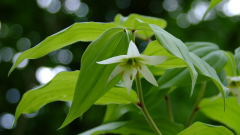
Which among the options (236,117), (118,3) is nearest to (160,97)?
(236,117)

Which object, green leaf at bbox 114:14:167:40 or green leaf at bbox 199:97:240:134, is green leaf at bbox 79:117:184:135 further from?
green leaf at bbox 114:14:167:40

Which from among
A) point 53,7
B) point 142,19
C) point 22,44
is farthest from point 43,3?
point 142,19

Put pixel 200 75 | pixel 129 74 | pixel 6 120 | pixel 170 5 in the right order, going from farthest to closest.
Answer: pixel 6 120 → pixel 170 5 → pixel 200 75 → pixel 129 74

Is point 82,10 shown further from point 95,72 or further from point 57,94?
point 95,72

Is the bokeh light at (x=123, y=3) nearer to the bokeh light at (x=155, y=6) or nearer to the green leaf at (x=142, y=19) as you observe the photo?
the bokeh light at (x=155, y=6)

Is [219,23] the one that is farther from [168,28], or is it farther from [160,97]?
[160,97]

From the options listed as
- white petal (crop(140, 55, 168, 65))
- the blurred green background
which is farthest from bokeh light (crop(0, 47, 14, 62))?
white petal (crop(140, 55, 168, 65))
